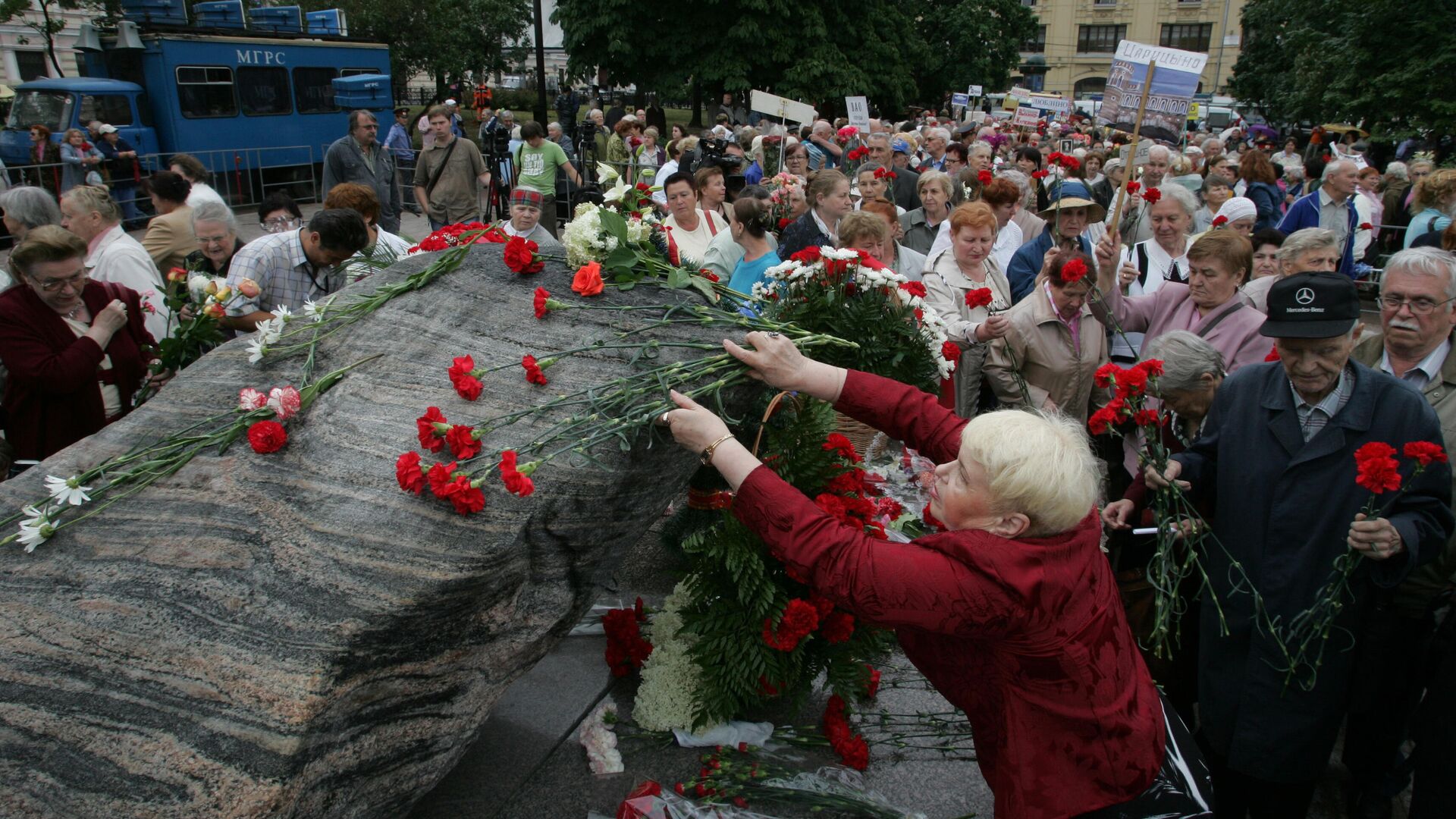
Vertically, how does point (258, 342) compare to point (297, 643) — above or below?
above

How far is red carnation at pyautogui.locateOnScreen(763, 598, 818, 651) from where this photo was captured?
3.10m

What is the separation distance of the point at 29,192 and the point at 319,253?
211 cm

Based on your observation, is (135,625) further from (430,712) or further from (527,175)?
(527,175)

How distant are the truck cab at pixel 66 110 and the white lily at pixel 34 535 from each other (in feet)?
48.4

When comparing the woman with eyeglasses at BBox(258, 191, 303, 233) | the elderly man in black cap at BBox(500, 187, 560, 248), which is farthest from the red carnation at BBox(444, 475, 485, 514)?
the woman with eyeglasses at BBox(258, 191, 303, 233)

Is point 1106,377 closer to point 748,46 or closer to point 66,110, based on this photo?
point 66,110

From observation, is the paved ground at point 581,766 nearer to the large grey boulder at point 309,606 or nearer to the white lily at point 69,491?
the large grey boulder at point 309,606

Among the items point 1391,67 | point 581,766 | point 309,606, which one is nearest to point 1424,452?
point 581,766

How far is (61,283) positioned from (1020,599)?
3912mm

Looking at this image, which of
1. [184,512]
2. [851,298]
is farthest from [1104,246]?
[184,512]

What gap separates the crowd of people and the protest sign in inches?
27.6

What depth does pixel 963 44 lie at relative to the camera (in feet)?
128

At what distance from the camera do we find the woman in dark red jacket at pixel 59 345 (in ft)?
12.6

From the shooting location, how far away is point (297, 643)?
240cm
